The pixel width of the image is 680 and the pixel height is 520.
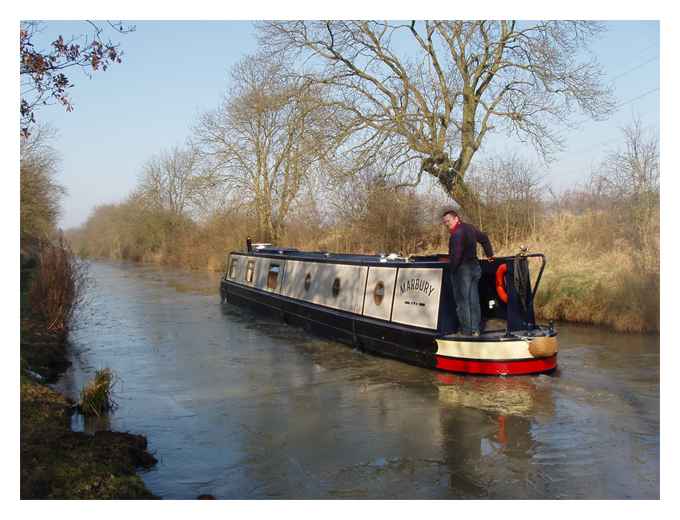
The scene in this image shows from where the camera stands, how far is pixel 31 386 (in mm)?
7023

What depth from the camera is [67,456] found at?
5.05 m

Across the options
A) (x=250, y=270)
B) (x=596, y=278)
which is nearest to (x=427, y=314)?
(x=596, y=278)

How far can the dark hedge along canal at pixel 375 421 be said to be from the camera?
5.41 metres

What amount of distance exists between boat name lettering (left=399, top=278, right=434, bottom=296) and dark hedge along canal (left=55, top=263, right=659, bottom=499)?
3.53 feet

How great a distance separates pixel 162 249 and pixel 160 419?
1309 inches

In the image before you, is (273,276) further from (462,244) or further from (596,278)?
(462,244)

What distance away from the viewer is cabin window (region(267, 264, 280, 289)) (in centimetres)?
1480

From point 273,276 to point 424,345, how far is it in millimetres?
6589

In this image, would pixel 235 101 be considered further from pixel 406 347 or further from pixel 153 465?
pixel 153 465

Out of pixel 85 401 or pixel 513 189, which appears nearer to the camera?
pixel 85 401

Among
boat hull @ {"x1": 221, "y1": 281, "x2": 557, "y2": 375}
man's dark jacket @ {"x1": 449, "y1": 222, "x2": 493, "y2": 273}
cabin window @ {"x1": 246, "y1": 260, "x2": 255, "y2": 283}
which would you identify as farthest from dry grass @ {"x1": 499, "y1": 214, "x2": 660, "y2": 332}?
cabin window @ {"x1": 246, "y1": 260, "x2": 255, "y2": 283}

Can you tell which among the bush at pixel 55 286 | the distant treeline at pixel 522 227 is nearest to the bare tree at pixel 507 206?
the distant treeline at pixel 522 227

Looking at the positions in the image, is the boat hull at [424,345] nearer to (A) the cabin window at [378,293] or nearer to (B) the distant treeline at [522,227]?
(A) the cabin window at [378,293]

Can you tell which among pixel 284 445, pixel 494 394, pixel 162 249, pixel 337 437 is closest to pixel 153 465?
pixel 284 445
